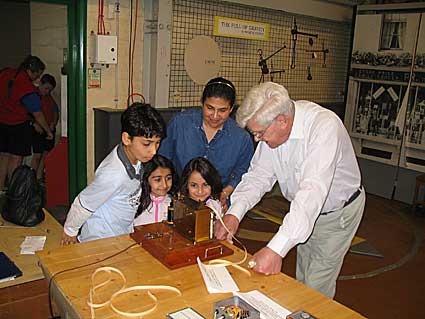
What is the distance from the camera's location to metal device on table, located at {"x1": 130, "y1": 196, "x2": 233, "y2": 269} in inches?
60.9

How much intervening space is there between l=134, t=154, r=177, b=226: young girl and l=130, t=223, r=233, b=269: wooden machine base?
466mm

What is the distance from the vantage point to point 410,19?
4.70m

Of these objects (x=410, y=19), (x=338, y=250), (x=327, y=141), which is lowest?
(x=338, y=250)

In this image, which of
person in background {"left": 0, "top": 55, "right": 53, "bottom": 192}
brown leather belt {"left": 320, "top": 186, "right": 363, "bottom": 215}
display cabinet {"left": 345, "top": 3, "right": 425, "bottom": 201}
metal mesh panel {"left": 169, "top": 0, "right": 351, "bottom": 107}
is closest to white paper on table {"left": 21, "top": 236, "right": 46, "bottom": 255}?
brown leather belt {"left": 320, "top": 186, "right": 363, "bottom": 215}

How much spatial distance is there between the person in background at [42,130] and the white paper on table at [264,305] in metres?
3.69

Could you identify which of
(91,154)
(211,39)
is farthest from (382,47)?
(91,154)

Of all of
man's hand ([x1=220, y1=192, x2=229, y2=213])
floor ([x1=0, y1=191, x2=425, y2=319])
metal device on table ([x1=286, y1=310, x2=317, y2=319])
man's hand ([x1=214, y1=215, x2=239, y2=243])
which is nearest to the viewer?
metal device on table ([x1=286, y1=310, x2=317, y2=319])

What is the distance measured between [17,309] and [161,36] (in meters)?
2.39

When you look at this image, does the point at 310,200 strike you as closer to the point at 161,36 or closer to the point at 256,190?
the point at 256,190

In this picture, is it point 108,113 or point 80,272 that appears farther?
point 108,113

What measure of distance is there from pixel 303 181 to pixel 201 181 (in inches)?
31.0

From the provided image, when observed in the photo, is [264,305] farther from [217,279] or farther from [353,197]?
[353,197]

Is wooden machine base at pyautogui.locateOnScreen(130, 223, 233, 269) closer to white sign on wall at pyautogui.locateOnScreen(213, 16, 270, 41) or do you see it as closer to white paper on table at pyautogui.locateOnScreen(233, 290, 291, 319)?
white paper on table at pyautogui.locateOnScreen(233, 290, 291, 319)

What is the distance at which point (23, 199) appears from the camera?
2.71 m
